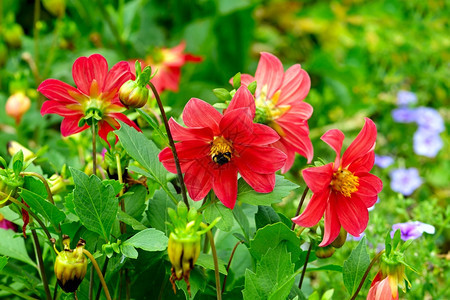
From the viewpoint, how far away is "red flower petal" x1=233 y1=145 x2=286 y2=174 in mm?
545

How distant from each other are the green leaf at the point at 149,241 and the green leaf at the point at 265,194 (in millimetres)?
90

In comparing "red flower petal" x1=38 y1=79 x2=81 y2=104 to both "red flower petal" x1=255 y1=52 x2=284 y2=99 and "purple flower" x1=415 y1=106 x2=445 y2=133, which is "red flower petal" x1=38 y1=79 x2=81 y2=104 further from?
"purple flower" x1=415 y1=106 x2=445 y2=133

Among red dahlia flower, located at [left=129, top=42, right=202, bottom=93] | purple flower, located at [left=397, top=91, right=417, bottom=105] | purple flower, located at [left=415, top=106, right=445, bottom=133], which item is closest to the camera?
red dahlia flower, located at [left=129, top=42, right=202, bottom=93]

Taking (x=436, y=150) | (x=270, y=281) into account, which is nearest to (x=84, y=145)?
(x=270, y=281)

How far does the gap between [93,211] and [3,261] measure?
87mm

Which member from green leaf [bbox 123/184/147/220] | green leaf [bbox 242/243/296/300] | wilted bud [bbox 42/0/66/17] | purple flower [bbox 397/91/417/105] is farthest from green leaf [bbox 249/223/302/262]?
purple flower [bbox 397/91/417/105]

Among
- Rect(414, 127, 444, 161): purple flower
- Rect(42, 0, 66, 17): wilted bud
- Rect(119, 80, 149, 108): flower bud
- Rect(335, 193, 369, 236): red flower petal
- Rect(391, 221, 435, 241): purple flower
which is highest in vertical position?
Rect(119, 80, 149, 108): flower bud

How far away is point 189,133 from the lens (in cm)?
55

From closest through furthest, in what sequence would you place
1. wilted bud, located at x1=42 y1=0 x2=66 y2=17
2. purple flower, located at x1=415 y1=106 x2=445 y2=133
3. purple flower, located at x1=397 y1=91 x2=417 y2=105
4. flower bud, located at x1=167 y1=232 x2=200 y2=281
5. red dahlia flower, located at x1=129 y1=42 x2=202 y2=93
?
flower bud, located at x1=167 y1=232 x2=200 y2=281, wilted bud, located at x1=42 y1=0 x2=66 y2=17, red dahlia flower, located at x1=129 y1=42 x2=202 y2=93, purple flower, located at x1=415 y1=106 x2=445 y2=133, purple flower, located at x1=397 y1=91 x2=417 y2=105

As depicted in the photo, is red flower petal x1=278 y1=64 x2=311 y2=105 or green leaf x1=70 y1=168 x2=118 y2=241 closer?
green leaf x1=70 y1=168 x2=118 y2=241

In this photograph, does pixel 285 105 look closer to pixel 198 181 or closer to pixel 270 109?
pixel 270 109

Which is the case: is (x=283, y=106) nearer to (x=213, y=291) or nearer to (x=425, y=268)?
(x=213, y=291)

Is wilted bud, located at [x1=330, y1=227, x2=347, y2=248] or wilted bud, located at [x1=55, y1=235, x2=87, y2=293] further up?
wilted bud, located at [x1=55, y1=235, x2=87, y2=293]

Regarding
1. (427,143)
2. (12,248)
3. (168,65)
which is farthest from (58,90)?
(427,143)
